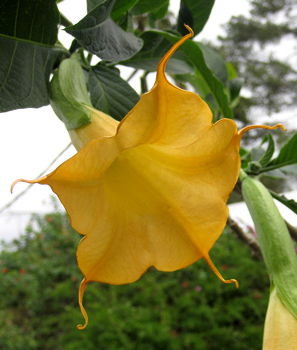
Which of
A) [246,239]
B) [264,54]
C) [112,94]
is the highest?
[112,94]

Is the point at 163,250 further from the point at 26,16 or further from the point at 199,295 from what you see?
the point at 199,295

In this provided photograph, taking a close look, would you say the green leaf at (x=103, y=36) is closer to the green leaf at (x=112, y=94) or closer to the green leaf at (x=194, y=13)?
the green leaf at (x=112, y=94)

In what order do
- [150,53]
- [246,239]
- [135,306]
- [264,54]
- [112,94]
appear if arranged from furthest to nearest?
[264,54]
[135,306]
[246,239]
[150,53]
[112,94]

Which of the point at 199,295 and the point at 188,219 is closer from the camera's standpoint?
the point at 188,219

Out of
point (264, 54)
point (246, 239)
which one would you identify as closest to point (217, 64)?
point (246, 239)

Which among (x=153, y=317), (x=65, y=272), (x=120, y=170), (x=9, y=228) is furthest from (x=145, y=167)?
(x=9, y=228)

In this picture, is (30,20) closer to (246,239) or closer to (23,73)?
(23,73)
